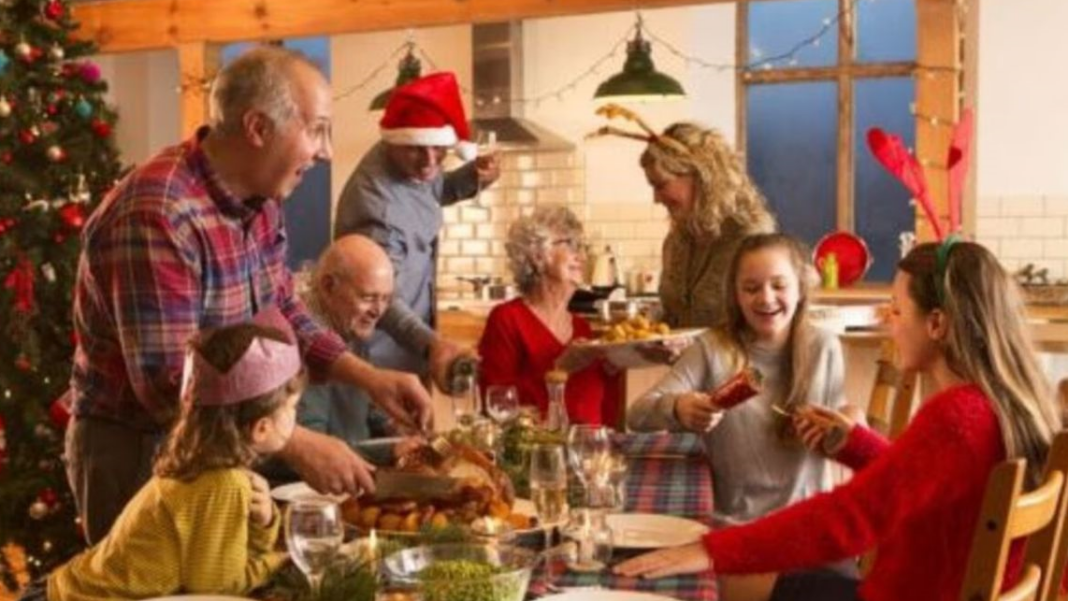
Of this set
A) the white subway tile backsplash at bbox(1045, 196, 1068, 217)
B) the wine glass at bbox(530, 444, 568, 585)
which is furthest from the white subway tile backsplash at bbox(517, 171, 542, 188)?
the wine glass at bbox(530, 444, 568, 585)

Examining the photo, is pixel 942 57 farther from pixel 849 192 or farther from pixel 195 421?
pixel 195 421

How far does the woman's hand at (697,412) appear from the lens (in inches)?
105

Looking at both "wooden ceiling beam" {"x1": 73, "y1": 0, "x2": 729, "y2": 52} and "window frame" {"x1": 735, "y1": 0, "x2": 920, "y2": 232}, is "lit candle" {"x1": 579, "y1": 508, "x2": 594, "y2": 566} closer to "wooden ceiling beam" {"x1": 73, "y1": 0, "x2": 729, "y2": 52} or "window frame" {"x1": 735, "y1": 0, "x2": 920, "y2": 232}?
"wooden ceiling beam" {"x1": 73, "y1": 0, "x2": 729, "y2": 52}

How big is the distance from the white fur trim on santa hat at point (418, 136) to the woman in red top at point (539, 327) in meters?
0.52

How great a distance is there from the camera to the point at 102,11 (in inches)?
284

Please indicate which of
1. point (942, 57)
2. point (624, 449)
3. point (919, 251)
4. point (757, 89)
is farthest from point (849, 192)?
point (919, 251)

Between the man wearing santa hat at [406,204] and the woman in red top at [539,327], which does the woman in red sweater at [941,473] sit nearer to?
the woman in red top at [539,327]

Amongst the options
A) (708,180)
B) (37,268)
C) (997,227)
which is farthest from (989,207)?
(37,268)

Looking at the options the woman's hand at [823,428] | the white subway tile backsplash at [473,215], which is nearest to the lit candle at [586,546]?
the woman's hand at [823,428]

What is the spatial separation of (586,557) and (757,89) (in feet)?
22.0

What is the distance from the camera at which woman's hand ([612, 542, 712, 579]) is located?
188cm

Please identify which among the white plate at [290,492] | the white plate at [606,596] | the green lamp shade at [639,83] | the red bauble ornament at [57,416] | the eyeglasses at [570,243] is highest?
the green lamp shade at [639,83]

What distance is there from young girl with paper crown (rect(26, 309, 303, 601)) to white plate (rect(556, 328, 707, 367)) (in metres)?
1.69

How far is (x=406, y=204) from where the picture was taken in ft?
13.2
